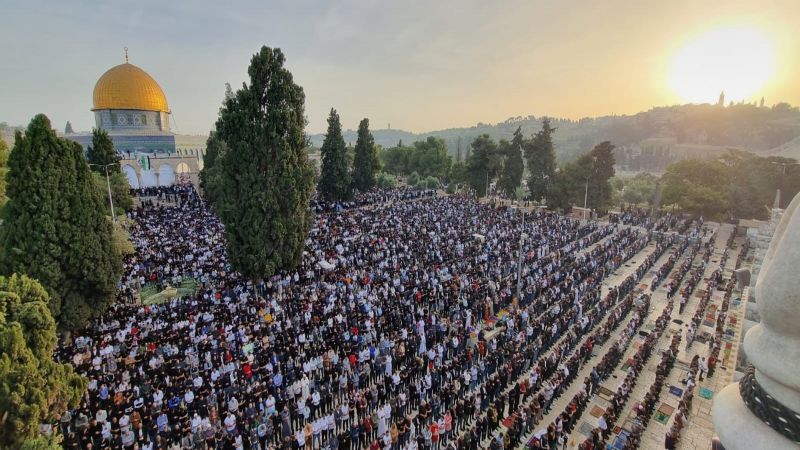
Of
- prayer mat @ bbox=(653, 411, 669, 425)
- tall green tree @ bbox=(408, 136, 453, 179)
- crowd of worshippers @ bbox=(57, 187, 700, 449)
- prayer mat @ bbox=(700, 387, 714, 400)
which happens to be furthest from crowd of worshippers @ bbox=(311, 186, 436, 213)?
prayer mat @ bbox=(700, 387, 714, 400)

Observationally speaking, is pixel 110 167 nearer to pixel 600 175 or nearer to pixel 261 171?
pixel 261 171

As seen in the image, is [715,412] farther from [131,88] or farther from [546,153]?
[131,88]

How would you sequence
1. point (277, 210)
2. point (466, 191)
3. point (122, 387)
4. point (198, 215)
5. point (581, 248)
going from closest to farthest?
point (122, 387) < point (277, 210) < point (581, 248) < point (198, 215) < point (466, 191)

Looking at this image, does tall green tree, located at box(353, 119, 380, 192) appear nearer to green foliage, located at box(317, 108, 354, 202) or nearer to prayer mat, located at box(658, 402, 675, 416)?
green foliage, located at box(317, 108, 354, 202)

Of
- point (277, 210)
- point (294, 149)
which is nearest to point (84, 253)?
point (277, 210)

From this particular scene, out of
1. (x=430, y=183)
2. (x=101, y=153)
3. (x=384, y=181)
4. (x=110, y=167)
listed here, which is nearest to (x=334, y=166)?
(x=384, y=181)

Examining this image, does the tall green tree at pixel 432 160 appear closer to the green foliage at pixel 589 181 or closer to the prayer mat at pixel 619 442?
the green foliage at pixel 589 181
